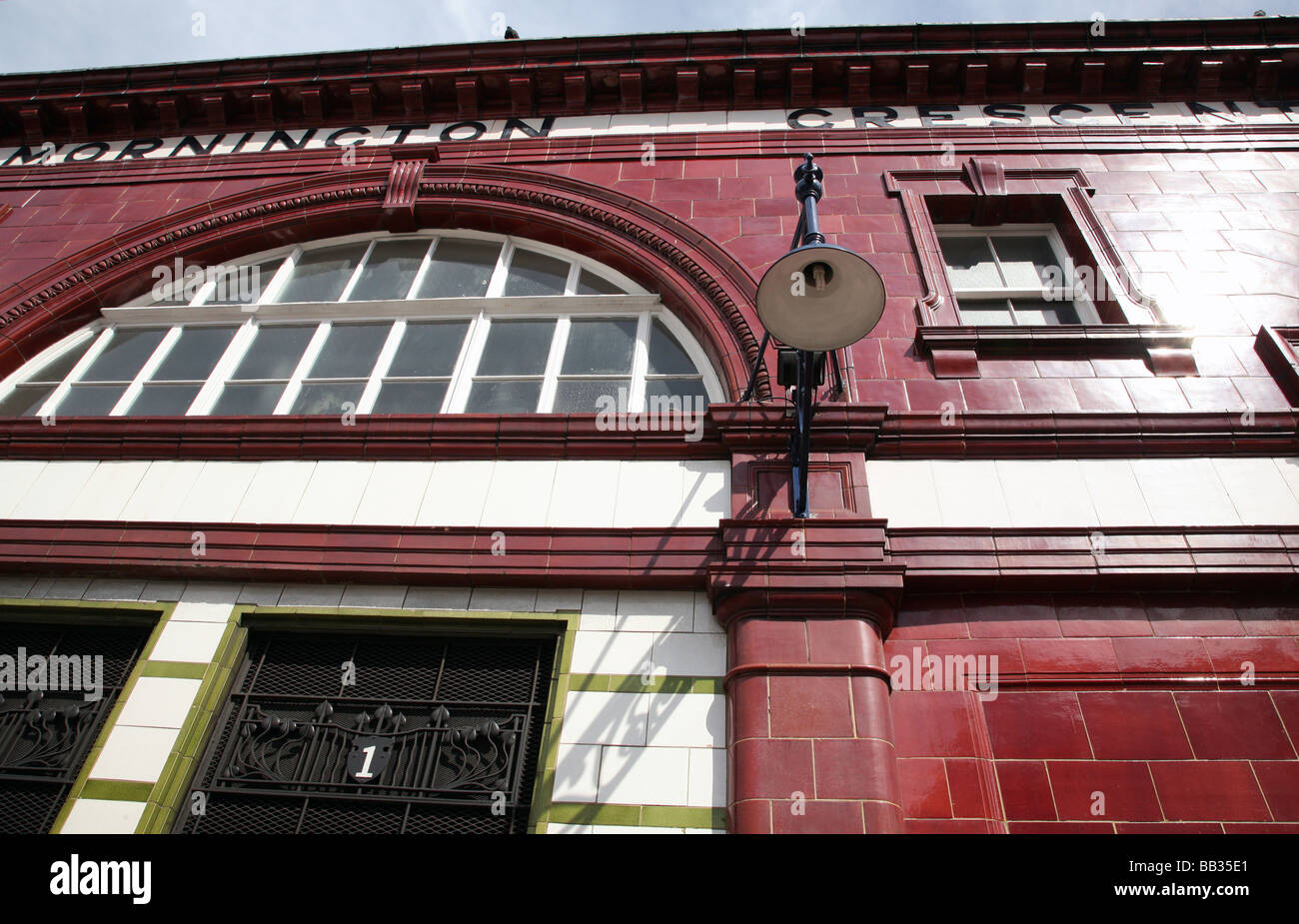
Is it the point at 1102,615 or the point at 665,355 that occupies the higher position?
the point at 665,355

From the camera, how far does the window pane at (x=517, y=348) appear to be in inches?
306

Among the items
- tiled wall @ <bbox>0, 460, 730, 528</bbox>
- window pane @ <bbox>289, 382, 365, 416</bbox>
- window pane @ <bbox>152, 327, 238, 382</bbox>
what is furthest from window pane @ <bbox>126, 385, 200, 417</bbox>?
window pane @ <bbox>289, 382, 365, 416</bbox>

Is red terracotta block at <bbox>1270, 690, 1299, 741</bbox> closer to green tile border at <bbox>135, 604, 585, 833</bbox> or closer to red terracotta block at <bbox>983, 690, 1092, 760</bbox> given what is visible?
red terracotta block at <bbox>983, 690, 1092, 760</bbox>

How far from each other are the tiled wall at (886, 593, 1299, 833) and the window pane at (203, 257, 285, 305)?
795 cm

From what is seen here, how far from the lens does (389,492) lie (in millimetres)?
6410

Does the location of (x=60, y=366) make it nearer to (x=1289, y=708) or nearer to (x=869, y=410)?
(x=869, y=410)

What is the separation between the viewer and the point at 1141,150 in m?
9.20

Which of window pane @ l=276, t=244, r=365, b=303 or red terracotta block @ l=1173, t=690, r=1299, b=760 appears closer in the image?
red terracotta block @ l=1173, t=690, r=1299, b=760

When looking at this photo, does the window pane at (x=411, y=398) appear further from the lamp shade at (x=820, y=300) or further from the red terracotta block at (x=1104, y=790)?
the red terracotta block at (x=1104, y=790)

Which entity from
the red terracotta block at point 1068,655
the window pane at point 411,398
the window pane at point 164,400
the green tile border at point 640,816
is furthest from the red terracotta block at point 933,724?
the window pane at point 164,400

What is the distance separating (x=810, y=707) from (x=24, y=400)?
28.7ft

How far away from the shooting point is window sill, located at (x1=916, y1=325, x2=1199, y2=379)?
680cm

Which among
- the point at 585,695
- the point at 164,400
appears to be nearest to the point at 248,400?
the point at 164,400

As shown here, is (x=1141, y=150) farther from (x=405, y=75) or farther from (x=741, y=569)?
(x=405, y=75)
